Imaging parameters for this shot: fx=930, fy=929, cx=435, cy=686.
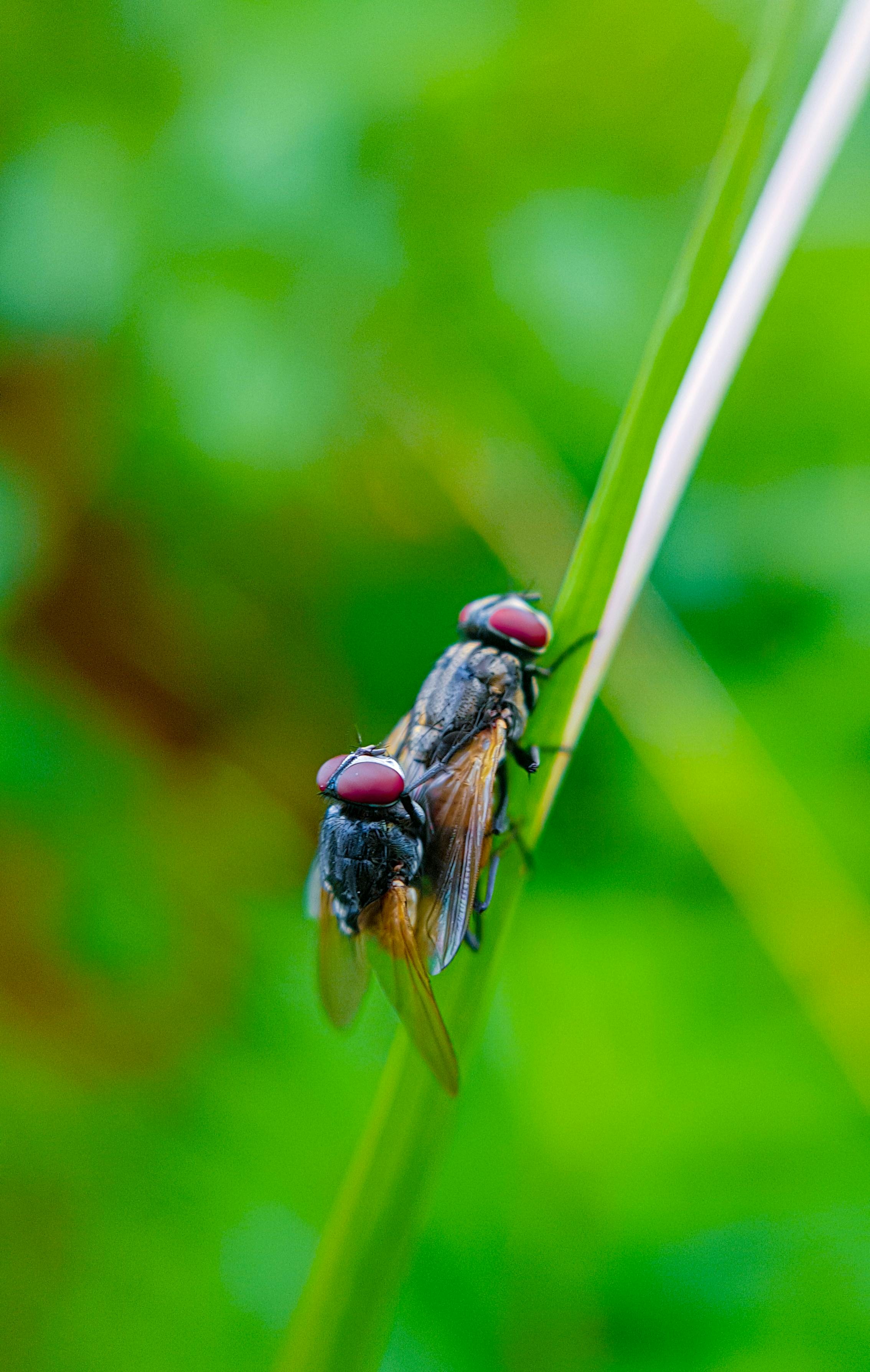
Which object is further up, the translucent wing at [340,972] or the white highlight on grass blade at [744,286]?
the white highlight on grass blade at [744,286]

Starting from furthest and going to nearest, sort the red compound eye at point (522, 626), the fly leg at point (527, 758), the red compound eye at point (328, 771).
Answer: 1. the red compound eye at point (522, 626)
2. the red compound eye at point (328, 771)
3. the fly leg at point (527, 758)

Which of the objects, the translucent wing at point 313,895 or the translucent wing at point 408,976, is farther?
the translucent wing at point 313,895

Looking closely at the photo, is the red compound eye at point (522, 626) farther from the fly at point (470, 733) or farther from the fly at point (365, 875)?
the fly at point (365, 875)

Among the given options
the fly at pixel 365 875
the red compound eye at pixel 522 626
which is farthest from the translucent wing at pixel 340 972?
the red compound eye at pixel 522 626

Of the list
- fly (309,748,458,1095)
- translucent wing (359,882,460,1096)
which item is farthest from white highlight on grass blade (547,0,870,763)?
fly (309,748,458,1095)

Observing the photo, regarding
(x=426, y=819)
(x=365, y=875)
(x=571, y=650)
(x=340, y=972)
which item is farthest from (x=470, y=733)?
(x=571, y=650)

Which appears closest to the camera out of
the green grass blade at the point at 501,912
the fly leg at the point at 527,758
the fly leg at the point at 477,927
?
the green grass blade at the point at 501,912

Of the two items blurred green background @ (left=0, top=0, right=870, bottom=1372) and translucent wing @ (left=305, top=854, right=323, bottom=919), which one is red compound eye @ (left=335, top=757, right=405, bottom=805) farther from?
blurred green background @ (left=0, top=0, right=870, bottom=1372)
